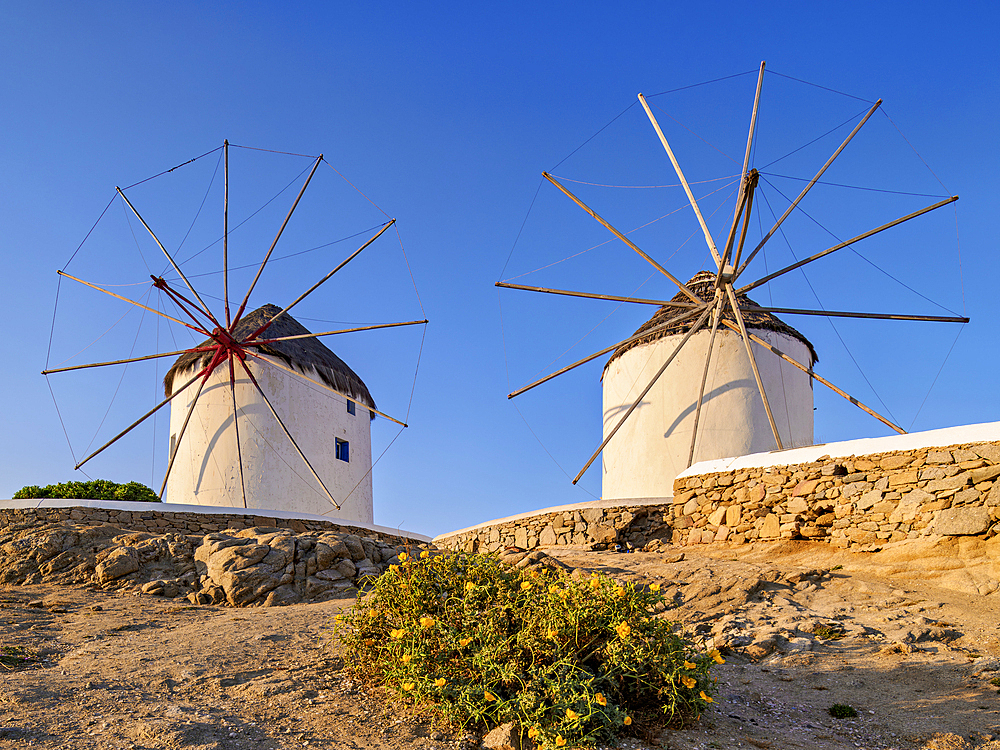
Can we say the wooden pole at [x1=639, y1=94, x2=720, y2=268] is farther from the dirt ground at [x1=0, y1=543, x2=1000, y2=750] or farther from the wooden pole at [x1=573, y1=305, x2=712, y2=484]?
the dirt ground at [x1=0, y1=543, x2=1000, y2=750]

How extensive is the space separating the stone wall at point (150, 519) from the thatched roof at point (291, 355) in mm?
5334

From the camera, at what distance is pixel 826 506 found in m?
9.71

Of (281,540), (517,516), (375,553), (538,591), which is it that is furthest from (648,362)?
(538,591)

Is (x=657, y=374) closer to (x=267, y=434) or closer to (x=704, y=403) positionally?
(x=704, y=403)

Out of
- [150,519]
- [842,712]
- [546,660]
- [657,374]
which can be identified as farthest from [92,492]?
[842,712]

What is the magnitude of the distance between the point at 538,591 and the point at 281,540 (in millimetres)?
5383

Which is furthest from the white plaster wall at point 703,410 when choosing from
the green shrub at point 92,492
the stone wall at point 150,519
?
the green shrub at point 92,492

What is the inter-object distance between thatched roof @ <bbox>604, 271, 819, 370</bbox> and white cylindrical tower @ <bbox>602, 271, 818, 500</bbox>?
0.02 m

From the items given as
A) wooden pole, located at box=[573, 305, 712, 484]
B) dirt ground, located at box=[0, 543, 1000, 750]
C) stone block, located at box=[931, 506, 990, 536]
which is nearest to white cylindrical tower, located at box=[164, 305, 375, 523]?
wooden pole, located at box=[573, 305, 712, 484]

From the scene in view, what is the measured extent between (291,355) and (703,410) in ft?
32.0

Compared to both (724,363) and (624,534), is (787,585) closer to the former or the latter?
(624,534)

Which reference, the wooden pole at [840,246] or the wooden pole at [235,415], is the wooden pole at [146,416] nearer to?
the wooden pole at [235,415]

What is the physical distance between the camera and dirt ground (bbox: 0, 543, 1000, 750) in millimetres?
4410

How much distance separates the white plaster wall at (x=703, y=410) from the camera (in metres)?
14.9
